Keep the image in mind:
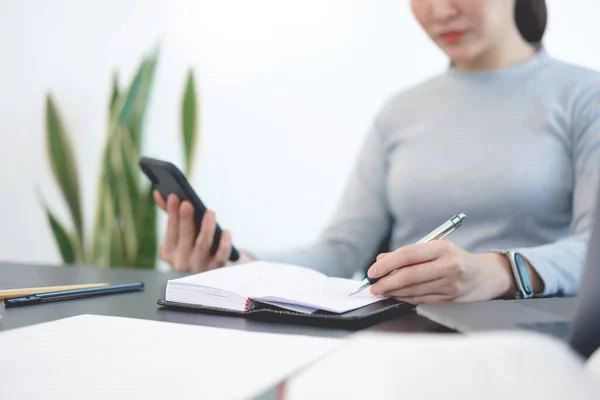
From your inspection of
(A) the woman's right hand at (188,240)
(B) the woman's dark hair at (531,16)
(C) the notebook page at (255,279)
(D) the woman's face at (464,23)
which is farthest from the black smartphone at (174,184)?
(B) the woman's dark hair at (531,16)

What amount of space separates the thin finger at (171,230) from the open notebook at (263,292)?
0.65 ft

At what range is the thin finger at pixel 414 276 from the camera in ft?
2.05

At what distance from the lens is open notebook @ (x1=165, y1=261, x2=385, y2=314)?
0.60 meters

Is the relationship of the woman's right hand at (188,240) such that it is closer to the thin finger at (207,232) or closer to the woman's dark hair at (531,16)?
the thin finger at (207,232)

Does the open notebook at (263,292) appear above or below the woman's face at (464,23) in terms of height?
below

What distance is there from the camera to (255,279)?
2.30ft

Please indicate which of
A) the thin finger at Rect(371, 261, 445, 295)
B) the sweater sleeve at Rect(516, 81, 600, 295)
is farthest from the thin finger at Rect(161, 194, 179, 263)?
the sweater sleeve at Rect(516, 81, 600, 295)

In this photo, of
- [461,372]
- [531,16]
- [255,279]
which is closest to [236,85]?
[531,16]

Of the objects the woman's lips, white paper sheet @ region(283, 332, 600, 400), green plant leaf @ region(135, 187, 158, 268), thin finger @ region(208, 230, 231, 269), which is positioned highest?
the woman's lips

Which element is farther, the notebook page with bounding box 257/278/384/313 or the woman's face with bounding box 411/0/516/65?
the woman's face with bounding box 411/0/516/65

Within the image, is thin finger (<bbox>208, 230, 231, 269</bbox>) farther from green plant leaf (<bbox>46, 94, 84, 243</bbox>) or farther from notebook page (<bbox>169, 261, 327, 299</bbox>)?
green plant leaf (<bbox>46, 94, 84, 243</bbox>)

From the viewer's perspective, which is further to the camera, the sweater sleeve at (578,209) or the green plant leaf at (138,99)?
the green plant leaf at (138,99)

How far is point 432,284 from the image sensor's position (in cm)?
64

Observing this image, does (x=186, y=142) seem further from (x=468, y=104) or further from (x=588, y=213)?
(x=588, y=213)
